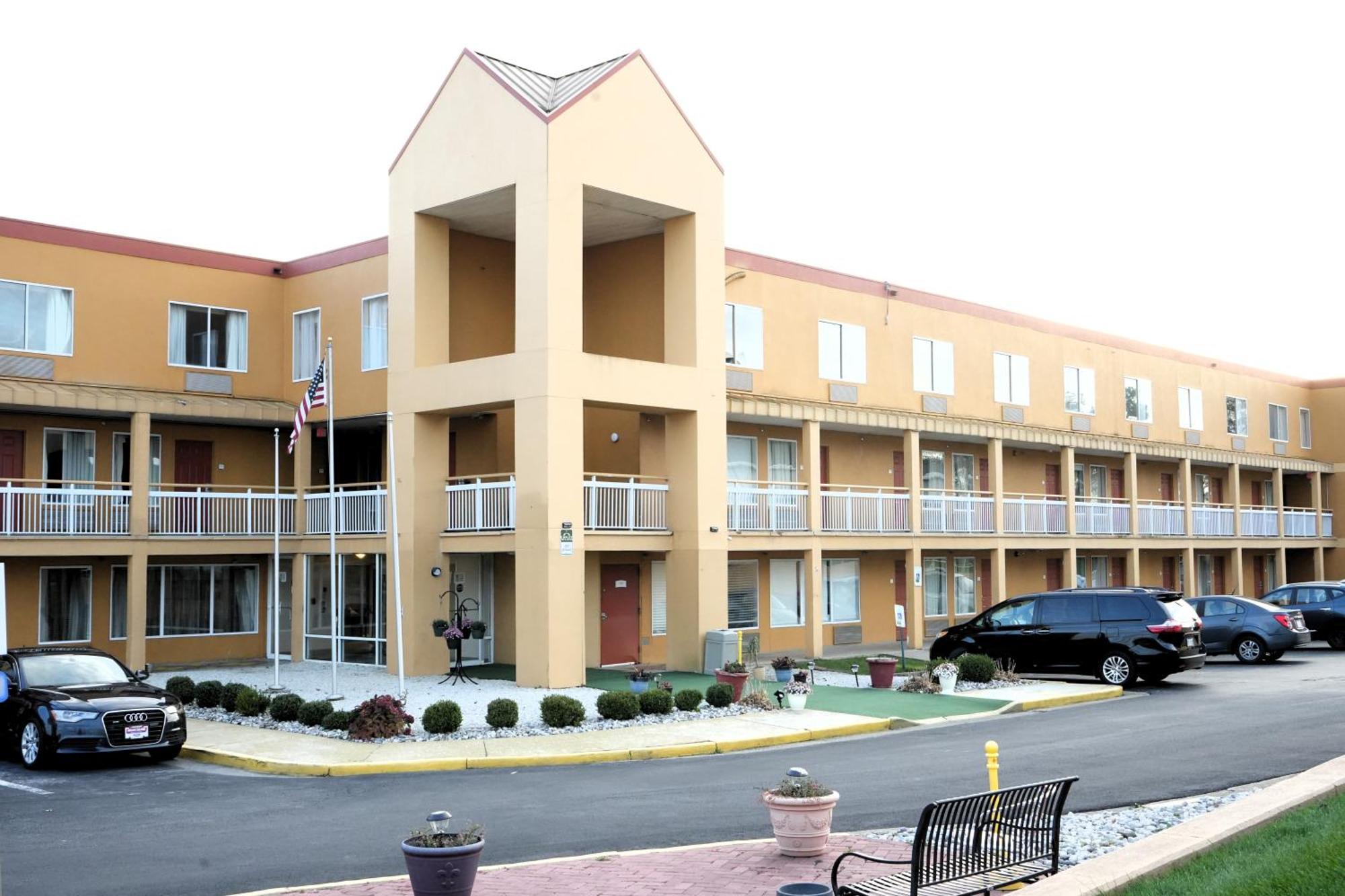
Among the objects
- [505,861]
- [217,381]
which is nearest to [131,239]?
[217,381]

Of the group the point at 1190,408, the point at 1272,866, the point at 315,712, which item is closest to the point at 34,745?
the point at 315,712

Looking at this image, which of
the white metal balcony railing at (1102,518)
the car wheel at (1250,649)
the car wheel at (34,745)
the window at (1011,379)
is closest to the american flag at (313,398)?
the car wheel at (34,745)

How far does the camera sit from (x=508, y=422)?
2866cm

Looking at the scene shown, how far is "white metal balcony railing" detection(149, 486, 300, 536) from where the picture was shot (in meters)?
27.5

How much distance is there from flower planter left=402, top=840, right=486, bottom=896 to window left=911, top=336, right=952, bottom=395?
27744mm

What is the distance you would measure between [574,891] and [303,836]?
3.49m

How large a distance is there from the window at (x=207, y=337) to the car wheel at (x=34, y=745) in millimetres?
13858

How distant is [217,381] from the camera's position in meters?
29.5

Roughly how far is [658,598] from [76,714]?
1452 cm

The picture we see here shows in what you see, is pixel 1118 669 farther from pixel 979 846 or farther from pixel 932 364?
pixel 979 846

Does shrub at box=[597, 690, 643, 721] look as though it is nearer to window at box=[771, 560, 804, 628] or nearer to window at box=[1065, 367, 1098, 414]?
window at box=[771, 560, 804, 628]

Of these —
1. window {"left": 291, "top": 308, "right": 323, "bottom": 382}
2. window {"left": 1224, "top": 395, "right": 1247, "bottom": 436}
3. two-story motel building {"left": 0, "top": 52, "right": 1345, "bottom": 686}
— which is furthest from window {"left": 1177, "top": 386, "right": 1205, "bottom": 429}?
window {"left": 291, "top": 308, "right": 323, "bottom": 382}

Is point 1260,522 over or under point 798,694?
over

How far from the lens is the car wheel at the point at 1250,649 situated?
29.4 metres
